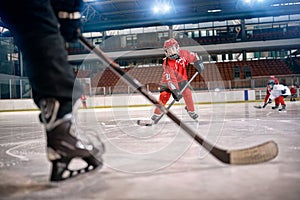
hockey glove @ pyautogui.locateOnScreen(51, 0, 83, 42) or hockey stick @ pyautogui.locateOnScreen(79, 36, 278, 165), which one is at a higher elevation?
hockey glove @ pyautogui.locateOnScreen(51, 0, 83, 42)

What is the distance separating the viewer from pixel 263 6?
13.6 m

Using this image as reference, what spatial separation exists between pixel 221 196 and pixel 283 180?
27 cm

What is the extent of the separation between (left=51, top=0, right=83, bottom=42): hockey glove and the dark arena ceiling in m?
12.0

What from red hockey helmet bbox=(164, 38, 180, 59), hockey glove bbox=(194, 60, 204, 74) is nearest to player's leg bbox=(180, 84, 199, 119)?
hockey glove bbox=(194, 60, 204, 74)

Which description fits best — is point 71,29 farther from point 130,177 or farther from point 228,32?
point 228,32

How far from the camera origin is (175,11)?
14977 mm

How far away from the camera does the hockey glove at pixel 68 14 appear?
1154 millimetres

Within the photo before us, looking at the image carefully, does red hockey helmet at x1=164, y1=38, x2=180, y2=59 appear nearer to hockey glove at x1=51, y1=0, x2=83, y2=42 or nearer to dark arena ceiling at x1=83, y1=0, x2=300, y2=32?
hockey glove at x1=51, y1=0, x2=83, y2=42

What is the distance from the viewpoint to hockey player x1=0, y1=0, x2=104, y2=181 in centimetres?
104

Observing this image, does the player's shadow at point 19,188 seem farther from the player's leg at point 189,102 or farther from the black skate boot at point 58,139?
the player's leg at point 189,102

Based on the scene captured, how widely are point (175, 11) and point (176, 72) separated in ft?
39.0

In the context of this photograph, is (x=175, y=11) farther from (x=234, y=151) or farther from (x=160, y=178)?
(x=160, y=178)

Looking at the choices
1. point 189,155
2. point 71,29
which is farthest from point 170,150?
point 71,29

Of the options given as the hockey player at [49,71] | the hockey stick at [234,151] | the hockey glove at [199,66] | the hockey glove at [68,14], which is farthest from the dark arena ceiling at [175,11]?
the hockey player at [49,71]
